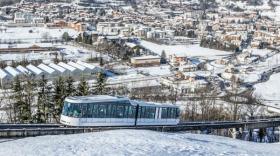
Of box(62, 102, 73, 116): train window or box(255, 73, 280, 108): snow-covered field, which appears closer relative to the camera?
box(62, 102, 73, 116): train window

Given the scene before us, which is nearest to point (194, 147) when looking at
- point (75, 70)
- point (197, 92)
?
point (197, 92)

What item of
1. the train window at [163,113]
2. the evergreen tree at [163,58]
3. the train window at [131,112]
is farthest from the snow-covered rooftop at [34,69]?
the train window at [131,112]

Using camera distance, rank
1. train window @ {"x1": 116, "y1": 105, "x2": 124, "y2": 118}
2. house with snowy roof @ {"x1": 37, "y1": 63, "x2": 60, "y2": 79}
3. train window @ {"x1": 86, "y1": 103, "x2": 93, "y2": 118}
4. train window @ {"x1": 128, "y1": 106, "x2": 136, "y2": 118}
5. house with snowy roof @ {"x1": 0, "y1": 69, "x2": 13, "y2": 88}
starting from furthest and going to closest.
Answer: house with snowy roof @ {"x1": 37, "y1": 63, "x2": 60, "y2": 79} < house with snowy roof @ {"x1": 0, "y1": 69, "x2": 13, "y2": 88} < train window @ {"x1": 128, "y1": 106, "x2": 136, "y2": 118} < train window @ {"x1": 116, "y1": 105, "x2": 124, "y2": 118} < train window @ {"x1": 86, "y1": 103, "x2": 93, "y2": 118}

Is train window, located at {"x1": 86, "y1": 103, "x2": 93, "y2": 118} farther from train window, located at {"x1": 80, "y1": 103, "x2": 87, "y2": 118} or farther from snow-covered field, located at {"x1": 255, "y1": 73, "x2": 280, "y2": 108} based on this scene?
snow-covered field, located at {"x1": 255, "y1": 73, "x2": 280, "y2": 108}

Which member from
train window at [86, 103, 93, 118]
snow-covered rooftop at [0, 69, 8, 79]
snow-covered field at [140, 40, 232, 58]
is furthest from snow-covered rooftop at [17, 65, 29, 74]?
train window at [86, 103, 93, 118]

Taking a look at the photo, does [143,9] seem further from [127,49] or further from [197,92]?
[197,92]

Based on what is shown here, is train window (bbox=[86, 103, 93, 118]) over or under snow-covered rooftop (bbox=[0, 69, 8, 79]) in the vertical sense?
over

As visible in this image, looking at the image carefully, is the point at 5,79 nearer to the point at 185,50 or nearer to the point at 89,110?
the point at 89,110
